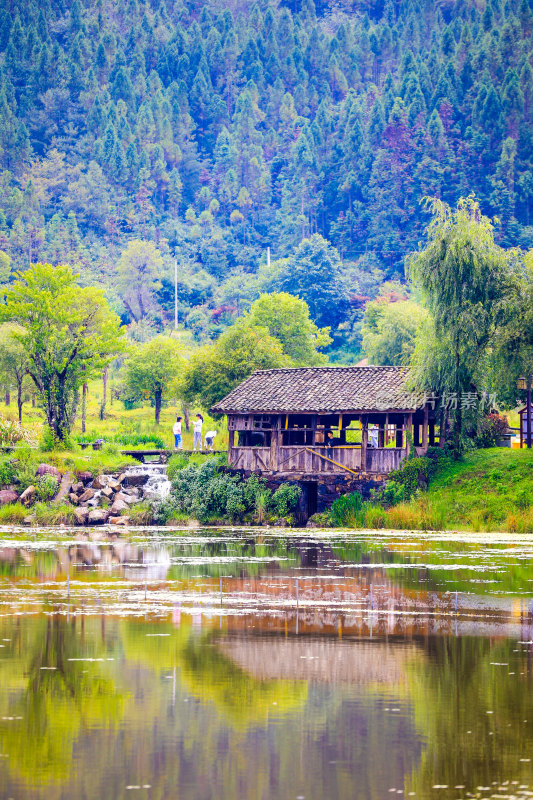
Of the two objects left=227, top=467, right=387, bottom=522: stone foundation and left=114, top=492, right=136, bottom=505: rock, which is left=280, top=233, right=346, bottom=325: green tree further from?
left=227, top=467, right=387, bottom=522: stone foundation

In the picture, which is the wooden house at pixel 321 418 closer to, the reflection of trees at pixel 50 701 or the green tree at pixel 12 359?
the green tree at pixel 12 359

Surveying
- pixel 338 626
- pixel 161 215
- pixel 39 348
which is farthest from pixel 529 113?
pixel 338 626

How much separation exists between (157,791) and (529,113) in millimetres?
172202

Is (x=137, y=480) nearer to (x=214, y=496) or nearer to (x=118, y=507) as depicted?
(x=118, y=507)

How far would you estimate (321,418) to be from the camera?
172 feet

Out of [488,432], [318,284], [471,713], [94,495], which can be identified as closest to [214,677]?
[471,713]

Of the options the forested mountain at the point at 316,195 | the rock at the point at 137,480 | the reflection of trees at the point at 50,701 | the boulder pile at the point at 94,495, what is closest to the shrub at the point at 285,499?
the boulder pile at the point at 94,495

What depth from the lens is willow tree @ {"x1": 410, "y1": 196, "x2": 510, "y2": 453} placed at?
4628 cm

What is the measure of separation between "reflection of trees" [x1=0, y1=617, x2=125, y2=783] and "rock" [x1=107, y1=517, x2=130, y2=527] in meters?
27.7

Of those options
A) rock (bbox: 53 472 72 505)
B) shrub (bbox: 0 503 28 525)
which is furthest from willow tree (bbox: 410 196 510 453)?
shrub (bbox: 0 503 28 525)

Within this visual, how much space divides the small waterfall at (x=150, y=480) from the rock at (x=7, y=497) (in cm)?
480

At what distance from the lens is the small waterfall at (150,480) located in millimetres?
50156

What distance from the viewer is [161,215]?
192 meters

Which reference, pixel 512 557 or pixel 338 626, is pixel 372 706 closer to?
pixel 338 626
